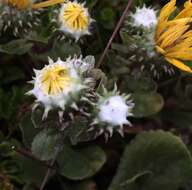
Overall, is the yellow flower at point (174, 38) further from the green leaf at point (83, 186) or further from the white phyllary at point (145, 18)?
the green leaf at point (83, 186)

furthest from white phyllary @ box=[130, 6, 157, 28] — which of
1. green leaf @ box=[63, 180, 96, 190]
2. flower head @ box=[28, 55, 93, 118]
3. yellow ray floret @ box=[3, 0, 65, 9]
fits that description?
green leaf @ box=[63, 180, 96, 190]

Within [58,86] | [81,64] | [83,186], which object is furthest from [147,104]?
[58,86]

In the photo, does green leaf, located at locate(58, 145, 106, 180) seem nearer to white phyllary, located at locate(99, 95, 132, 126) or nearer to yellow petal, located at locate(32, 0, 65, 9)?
white phyllary, located at locate(99, 95, 132, 126)

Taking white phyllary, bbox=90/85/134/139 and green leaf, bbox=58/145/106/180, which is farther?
green leaf, bbox=58/145/106/180

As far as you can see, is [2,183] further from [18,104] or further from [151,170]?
[151,170]

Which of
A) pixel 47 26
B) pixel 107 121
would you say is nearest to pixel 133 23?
pixel 47 26

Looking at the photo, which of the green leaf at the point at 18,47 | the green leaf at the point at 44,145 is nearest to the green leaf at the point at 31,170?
the green leaf at the point at 44,145

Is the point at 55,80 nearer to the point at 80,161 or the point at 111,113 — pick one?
the point at 111,113

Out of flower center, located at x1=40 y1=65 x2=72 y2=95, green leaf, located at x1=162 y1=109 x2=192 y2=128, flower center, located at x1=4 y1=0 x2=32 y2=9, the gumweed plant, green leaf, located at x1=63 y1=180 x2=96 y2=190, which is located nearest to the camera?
flower center, located at x1=40 y1=65 x2=72 y2=95
